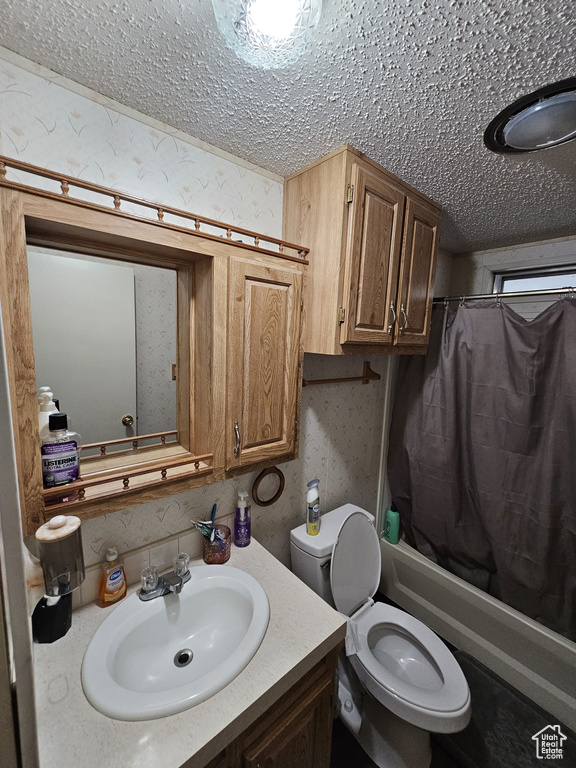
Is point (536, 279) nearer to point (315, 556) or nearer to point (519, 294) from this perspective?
point (519, 294)

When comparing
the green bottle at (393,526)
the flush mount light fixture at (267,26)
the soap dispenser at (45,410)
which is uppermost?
the flush mount light fixture at (267,26)

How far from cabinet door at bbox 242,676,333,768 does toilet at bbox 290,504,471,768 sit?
304 mm

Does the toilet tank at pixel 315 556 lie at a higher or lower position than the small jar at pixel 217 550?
lower

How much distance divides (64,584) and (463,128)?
1.66m

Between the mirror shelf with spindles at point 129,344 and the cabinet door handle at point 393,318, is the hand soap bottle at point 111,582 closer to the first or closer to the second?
the mirror shelf with spindles at point 129,344

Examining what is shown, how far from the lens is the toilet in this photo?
1.08 m

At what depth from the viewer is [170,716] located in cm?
65

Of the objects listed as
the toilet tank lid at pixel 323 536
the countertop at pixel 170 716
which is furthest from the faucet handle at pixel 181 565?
the toilet tank lid at pixel 323 536

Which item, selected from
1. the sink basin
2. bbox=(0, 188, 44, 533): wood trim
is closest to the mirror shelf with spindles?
bbox=(0, 188, 44, 533): wood trim

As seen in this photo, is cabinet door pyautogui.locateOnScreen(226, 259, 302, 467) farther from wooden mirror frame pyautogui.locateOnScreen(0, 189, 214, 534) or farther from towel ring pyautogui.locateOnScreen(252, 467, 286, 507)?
towel ring pyautogui.locateOnScreen(252, 467, 286, 507)

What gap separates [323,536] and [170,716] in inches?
31.8

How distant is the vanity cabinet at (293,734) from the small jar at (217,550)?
16.3 inches

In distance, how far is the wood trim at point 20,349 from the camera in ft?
1.98

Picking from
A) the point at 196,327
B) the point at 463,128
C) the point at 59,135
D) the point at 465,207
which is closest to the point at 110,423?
the point at 196,327
